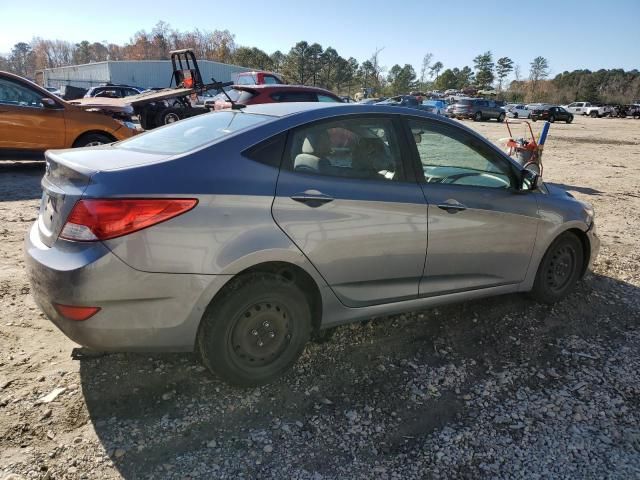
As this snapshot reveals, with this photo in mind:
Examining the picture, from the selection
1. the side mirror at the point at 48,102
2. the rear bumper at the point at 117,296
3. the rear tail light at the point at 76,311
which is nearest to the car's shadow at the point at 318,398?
the rear bumper at the point at 117,296

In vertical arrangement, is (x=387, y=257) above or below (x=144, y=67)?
below

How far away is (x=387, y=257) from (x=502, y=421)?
114cm

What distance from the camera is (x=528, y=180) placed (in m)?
3.62

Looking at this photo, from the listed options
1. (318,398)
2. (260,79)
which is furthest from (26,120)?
(260,79)

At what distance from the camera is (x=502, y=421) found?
103 inches

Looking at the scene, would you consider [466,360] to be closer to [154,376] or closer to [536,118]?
[154,376]

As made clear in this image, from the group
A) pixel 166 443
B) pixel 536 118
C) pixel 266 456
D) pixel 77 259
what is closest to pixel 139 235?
pixel 77 259

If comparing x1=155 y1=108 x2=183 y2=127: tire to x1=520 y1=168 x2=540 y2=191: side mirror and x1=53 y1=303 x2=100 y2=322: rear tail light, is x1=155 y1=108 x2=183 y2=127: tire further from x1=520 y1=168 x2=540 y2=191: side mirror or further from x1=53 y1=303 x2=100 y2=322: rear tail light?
x1=53 y1=303 x2=100 y2=322: rear tail light

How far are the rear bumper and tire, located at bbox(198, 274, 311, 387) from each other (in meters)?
0.10

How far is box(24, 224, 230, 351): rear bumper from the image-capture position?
2.18 m

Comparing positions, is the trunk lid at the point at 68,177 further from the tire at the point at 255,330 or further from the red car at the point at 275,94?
the red car at the point at 275,94

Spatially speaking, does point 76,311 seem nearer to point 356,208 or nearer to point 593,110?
point 356,208

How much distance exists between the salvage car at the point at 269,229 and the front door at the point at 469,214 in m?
0.01

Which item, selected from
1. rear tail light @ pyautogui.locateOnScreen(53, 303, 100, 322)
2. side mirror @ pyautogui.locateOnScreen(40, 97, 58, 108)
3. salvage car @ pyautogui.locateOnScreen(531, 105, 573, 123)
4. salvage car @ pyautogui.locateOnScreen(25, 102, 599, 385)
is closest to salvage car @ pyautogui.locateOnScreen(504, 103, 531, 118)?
salvage car @ pyautogui.locateOnScreen(531, 105, 573, 123)
